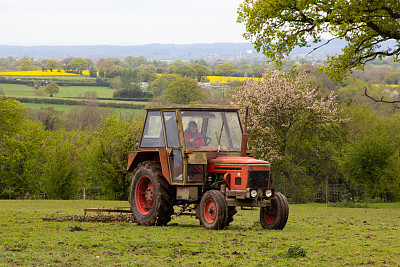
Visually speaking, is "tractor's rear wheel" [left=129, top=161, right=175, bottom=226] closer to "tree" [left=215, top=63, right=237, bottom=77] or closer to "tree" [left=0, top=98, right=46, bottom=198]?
"tree" [left=0, top=98, right=46, bottom=198]

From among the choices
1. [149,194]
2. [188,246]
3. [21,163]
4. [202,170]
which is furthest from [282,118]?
[188,246]

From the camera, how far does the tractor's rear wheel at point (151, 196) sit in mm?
14037

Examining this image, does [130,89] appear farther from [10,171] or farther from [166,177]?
[166,177]

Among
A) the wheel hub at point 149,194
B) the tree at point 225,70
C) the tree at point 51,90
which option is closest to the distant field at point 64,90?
the tree at point 51,90

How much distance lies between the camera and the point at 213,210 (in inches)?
515

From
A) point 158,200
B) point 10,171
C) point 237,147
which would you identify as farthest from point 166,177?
point 10,171

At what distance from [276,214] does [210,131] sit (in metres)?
2.58

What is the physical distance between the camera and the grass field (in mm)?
8750

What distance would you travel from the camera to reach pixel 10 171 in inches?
1806

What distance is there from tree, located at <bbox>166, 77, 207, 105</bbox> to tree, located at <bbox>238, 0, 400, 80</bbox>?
7603cm

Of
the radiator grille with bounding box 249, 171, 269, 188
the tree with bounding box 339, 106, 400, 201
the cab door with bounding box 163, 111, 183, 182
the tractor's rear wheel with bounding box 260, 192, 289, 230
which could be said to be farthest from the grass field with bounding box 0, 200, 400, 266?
the tree with bounding box 339, 106, 400, 201

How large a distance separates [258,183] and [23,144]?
37.3 meters

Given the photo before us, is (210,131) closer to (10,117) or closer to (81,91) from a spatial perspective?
(10,117)

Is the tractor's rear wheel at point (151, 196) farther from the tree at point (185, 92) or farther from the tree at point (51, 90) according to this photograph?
the tree at point (51, 90)
